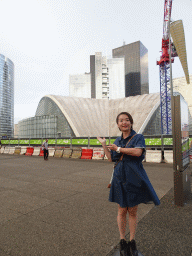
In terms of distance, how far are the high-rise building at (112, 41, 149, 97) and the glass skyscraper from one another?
97.6 meters

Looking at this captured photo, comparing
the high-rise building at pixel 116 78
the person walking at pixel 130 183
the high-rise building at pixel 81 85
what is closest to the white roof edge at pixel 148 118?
the person walking at pixel 130 183

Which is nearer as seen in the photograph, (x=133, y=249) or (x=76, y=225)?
(x=133, y=249)

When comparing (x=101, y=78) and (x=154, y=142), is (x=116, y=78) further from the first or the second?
(x=154, y=142)

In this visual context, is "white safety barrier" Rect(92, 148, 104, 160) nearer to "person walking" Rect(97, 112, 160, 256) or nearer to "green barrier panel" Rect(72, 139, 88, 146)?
"green barrier panel" Rect(72, 139, 88, 146)

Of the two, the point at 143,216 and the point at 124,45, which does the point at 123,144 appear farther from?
the point at 124,45

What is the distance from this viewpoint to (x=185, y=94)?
306 feet

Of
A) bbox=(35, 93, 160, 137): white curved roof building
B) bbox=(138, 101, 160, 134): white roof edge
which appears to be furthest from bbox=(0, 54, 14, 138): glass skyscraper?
bbox=(138, 101, 160, 134): white roof edge

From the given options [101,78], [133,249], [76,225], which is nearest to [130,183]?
[133,249]

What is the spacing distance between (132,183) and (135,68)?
Answer: 17732 cm

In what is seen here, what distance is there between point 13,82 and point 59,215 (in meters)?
176

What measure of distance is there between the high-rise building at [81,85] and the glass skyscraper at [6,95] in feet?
180

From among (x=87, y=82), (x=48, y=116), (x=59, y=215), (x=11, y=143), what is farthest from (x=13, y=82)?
(x=59, y=215)

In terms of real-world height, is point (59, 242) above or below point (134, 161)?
below

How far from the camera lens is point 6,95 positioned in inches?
5876
